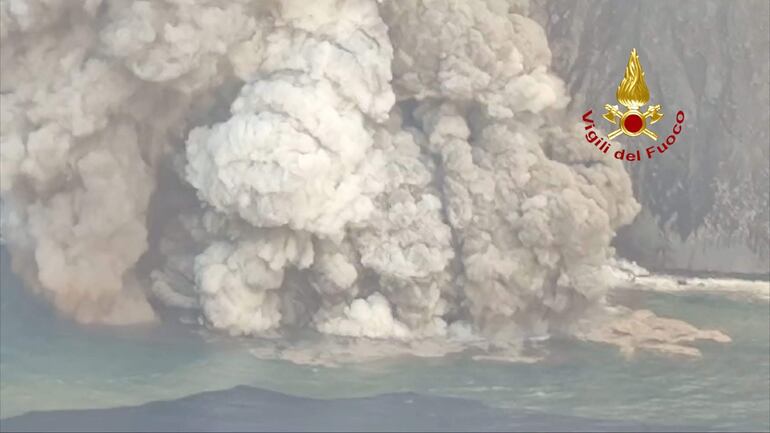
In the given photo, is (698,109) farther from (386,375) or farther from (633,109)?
(386,375)

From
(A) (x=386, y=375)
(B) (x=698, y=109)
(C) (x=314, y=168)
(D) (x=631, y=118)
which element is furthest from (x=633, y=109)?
(A) (x=386, y=375)

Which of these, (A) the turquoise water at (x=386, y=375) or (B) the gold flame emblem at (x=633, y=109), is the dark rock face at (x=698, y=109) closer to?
(B) the gold flame emblem at (x=633, y=109)

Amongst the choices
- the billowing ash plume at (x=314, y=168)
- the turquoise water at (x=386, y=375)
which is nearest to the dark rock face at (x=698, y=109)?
the billowing ash plume at (x=314, y=168)

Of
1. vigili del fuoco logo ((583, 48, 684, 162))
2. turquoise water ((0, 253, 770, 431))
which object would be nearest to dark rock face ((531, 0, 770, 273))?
vigili del fuoco logo ((583, 48, 684, 162))

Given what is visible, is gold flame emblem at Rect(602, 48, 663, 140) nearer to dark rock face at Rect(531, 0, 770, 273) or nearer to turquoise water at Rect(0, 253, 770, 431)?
dark rock face at Rect(531, 0, 770, 273)

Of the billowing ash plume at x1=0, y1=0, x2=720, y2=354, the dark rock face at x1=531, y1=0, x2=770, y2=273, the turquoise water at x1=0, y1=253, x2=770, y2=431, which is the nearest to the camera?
the turquoise water at x1=0, y1=253, x2=770, y2=431
